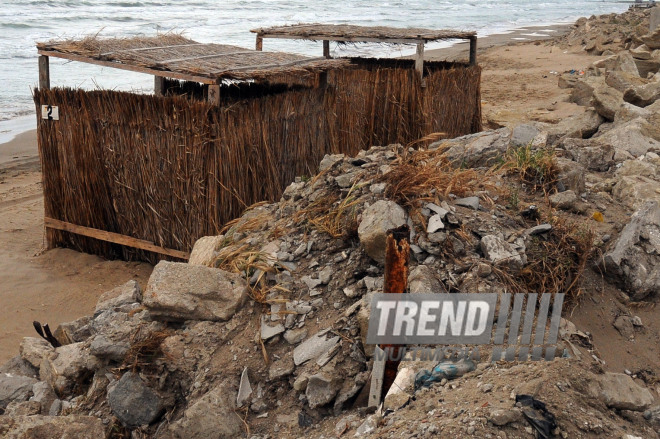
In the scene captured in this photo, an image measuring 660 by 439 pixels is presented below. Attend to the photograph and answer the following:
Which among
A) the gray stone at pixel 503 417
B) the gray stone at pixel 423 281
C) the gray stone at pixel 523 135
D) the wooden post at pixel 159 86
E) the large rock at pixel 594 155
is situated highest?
the wooden post at pixel 159 86

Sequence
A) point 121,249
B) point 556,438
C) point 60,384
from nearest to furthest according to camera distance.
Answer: point 556,438 → point 60,384 → point 121,249

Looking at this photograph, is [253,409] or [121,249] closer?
[253,409]

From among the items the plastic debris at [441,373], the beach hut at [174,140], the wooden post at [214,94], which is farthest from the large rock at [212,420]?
the wooden post at [214,94]

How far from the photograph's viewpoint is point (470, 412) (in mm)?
2865

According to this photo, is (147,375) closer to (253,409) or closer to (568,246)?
(253,409)

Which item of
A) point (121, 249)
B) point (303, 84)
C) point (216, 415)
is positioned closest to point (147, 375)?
point (216, 415)

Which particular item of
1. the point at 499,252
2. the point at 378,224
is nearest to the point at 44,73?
the point at 378,224

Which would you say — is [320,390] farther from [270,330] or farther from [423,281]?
[423,281]

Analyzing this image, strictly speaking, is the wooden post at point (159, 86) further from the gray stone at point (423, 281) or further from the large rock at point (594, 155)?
the gray stone at point (423, 281)

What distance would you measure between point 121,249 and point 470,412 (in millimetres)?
4839

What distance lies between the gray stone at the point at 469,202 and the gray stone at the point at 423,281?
77 cm

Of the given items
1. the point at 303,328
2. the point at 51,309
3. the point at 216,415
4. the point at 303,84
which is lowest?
the point at 51,309

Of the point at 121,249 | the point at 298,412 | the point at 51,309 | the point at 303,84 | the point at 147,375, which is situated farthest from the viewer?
the point at 303,84

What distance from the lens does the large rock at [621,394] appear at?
3.10m
